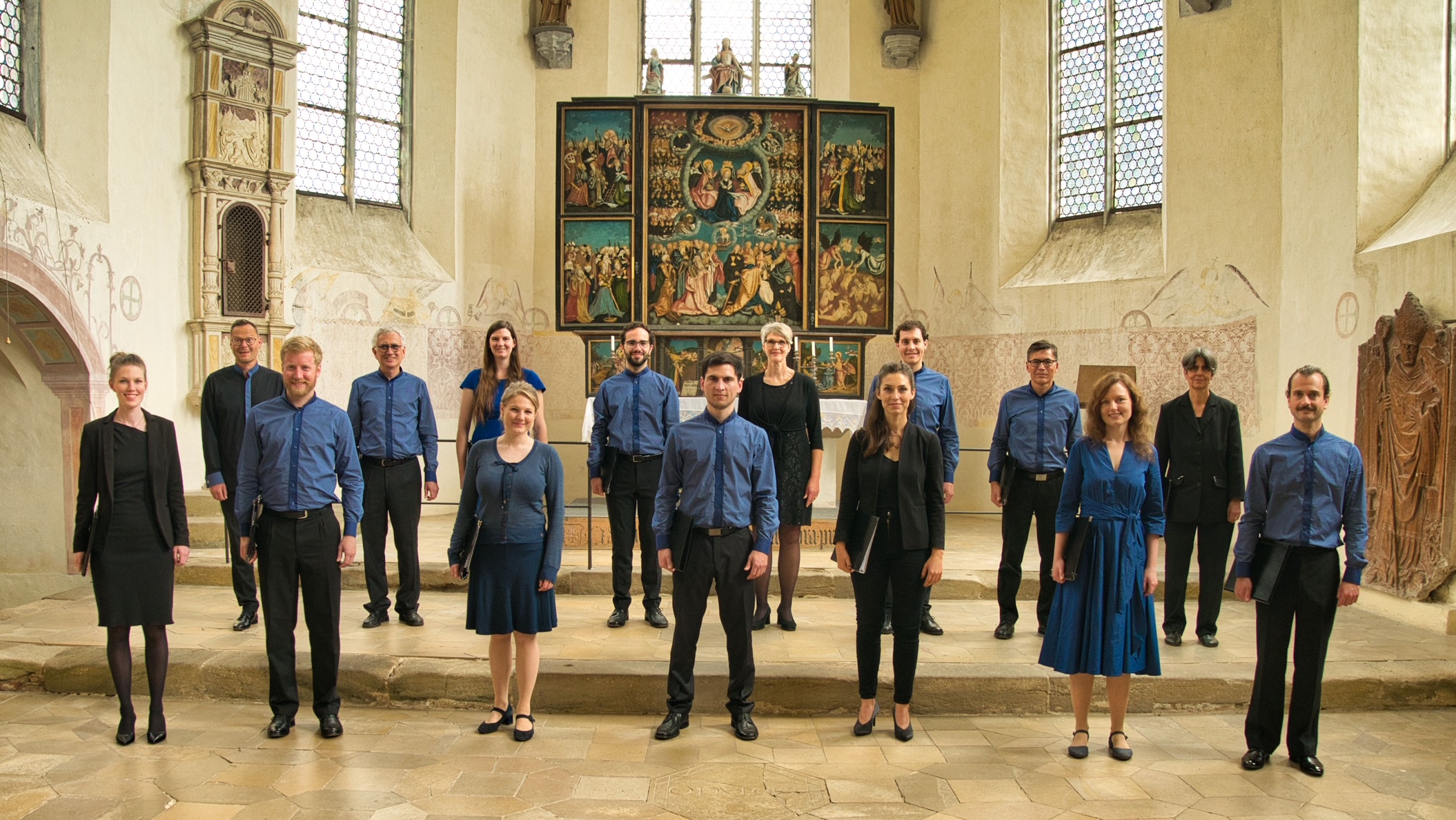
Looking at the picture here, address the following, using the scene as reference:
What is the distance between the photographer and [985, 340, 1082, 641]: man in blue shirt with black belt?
587 cm

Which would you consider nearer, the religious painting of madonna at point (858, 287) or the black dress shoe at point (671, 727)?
the black dress shoe at point (671, 727)

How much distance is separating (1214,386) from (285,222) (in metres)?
9.25

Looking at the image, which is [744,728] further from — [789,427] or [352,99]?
[352,99]

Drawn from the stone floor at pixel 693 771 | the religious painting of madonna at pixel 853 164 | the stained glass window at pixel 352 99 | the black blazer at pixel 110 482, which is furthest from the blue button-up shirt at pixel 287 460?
the stained glass window at pixel 352 99

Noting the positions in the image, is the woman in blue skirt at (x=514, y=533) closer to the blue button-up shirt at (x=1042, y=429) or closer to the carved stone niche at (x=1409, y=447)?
the blue button-up shirt at (x=1042, y=429)

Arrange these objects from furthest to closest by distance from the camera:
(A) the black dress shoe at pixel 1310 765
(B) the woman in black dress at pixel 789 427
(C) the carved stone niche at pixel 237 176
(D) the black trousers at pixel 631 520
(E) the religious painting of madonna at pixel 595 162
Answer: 1. (E) the religious painting of madonna at pixel 595 162
2. (C) the carved stone niche at pixel 237 176
3. (D) the black trousers at pixel 631 520
4. (B) the woman in black dress at pixel 789 427
5. (A) the black dress shoe at pixel 1310 765

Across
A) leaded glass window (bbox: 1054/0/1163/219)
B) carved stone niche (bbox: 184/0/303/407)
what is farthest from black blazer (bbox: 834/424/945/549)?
leaded glass window (bbox: 1054/0/1163/219)

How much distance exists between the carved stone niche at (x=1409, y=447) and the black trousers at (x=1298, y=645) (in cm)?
292

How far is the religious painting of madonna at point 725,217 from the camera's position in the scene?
1070cm

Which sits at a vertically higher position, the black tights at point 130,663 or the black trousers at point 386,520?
the black trousers at point 386,520

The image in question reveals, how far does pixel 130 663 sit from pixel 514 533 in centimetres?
182

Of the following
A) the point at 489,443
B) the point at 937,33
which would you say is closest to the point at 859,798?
the point at 489,443

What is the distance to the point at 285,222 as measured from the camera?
10414 millimetres

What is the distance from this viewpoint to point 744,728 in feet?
15.1
